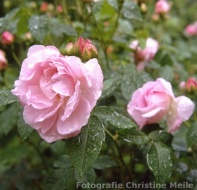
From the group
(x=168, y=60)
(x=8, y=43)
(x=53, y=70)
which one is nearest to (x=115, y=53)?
(x=168, y=60)

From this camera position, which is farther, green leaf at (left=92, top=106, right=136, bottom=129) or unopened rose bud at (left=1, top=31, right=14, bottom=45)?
unopened rose bud at (left=1, top=31, right=14, bottom=45)

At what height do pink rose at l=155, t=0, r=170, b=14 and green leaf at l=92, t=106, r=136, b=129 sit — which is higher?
green leaf at l=92, t=106, r=136, b=129

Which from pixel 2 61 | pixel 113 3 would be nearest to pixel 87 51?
pixel 113 3

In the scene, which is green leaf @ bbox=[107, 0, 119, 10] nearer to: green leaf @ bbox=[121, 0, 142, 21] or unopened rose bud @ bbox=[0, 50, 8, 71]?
green leaf @ bbox=[121, 0, 142, 21]

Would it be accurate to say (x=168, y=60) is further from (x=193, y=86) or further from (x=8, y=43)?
(x=8, y=43)

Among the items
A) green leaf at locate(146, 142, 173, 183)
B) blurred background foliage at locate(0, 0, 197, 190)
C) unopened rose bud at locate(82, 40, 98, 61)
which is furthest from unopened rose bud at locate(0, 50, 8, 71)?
green leaf at locate(146, 142, 173, 183)

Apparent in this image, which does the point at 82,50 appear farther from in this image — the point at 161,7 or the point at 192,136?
the point at 161,7

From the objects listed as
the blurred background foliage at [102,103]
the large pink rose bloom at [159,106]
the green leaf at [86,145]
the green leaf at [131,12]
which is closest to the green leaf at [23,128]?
the blurred background foliage at [102,103]
